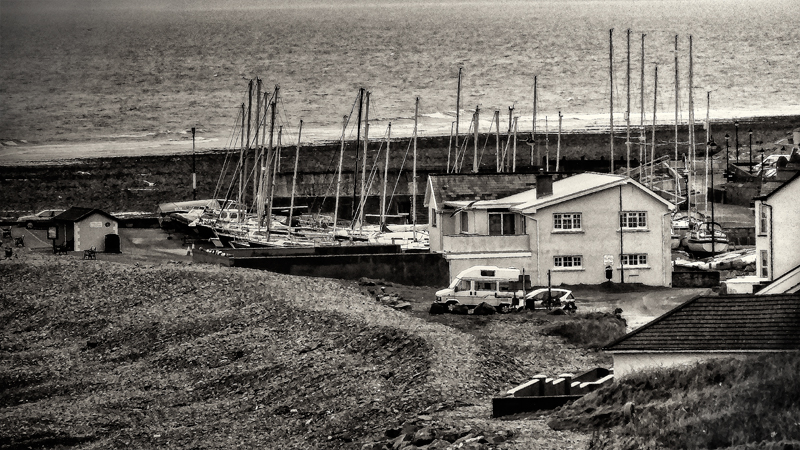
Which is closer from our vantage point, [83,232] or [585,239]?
[585,239]

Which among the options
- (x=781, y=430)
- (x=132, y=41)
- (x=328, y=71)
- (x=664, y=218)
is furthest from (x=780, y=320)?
(x=132, y=41)

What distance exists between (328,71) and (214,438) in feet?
465

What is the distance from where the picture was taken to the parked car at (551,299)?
113 feet

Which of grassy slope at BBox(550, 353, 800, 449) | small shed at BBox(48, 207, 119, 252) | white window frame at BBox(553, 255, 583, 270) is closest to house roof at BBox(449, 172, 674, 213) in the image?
white window frame at BBox(553, 255, 583, 270)

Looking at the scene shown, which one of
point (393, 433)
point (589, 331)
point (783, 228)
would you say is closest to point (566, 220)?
point (589, 331)

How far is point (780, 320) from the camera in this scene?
21.4 m

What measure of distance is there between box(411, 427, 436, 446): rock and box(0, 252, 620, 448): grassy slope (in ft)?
2.05

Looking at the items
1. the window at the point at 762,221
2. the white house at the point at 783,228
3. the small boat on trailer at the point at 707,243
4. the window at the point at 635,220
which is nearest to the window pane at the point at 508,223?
the window at the point at 635,220

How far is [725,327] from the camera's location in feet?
71.3

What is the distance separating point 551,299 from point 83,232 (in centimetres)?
1854

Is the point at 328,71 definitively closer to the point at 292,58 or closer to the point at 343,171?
the point at 292,58

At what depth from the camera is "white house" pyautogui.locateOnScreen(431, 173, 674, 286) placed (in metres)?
40.0

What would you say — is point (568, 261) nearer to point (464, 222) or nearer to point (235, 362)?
point (464, 222)

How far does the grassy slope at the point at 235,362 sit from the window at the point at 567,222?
19.3ft
